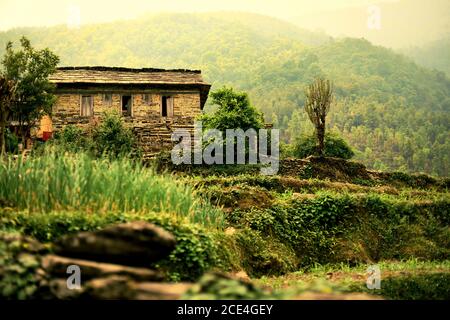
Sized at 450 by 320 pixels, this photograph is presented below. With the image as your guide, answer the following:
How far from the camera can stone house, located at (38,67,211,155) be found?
30.4 metres

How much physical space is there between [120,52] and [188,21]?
103ft

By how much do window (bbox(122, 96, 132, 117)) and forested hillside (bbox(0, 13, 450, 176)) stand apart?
91.7ft

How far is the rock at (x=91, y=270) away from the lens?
703 centimetres

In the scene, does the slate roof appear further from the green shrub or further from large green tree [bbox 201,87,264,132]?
the green shrub

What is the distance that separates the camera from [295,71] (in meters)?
96.1

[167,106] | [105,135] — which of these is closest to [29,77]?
[105,135]

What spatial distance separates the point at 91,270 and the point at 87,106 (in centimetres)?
2469

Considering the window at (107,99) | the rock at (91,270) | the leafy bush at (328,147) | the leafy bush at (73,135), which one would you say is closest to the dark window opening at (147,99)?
the window at (107,99)

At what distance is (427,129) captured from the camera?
74125 millimetres

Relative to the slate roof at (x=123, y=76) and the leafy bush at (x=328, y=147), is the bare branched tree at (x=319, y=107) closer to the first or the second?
the leafy bush at (x=328, y=147)

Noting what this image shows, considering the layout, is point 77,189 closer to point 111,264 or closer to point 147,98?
point 111,264

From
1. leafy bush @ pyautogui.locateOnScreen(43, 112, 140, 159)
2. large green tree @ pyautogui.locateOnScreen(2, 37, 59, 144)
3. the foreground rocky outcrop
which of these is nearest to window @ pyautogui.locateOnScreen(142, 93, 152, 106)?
leafy bush @ pyautogui.locateOnScreen(43, 112, 140, 159)
